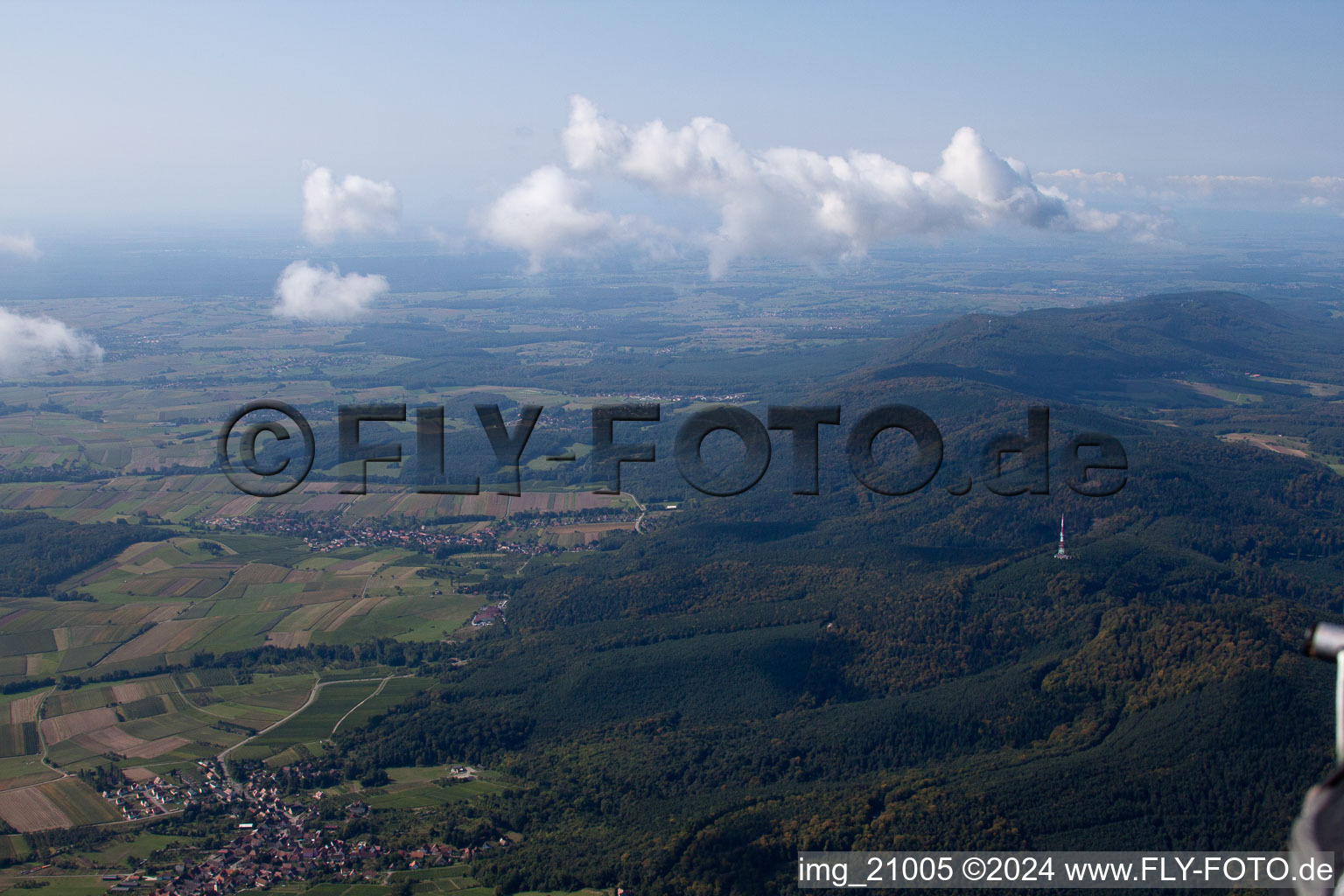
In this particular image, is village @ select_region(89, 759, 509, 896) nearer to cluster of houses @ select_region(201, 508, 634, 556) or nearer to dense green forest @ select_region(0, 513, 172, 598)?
cluster of houses @ select_region(201, 508, 634, 556)

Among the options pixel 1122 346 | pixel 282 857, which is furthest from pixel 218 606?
A: pixel 1122 346

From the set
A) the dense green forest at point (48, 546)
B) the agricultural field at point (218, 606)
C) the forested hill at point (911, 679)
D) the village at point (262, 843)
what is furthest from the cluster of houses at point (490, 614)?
the dense green forest at point (48, 546)

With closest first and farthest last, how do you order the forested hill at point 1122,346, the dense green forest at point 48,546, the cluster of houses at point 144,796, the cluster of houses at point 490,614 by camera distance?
the cluster of houses at point 144,796, the cluster of houses at point 490,614, the dense green forest at point 48,546, the forested hill at point 1122,346

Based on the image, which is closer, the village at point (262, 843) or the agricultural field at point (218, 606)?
the village at point (262, 843)

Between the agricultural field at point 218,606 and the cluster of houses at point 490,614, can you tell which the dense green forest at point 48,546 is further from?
the cluster of houses at point 490,614

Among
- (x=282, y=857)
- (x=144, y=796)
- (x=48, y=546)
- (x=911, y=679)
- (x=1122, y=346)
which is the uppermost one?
(x=1122, y=346)

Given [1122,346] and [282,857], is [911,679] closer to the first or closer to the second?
[282,857]

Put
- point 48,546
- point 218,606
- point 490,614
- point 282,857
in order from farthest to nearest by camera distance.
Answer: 1. point 48,546
2. point 218,606
3. point 490,614
4. point 282,857

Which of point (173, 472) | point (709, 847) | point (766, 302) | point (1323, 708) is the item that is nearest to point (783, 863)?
point (709, 847)
